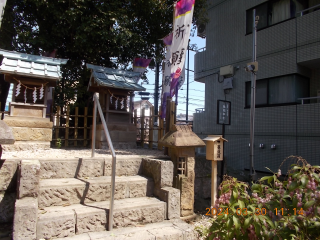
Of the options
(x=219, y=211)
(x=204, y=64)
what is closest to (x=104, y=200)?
(x=219, y=211)

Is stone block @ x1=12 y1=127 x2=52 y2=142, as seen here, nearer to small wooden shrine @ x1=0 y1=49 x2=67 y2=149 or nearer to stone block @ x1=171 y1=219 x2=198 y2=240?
small wooden shrine @ x1=0 y1=49 x2=67 y2=149

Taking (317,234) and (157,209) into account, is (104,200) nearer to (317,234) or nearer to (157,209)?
(157,209)

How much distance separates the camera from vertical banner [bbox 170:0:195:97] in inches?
253

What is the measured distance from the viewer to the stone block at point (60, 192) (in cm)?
360

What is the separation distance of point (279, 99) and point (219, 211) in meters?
8.17

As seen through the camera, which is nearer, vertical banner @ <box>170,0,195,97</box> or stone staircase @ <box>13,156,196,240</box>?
stone staircase @ <box>13,156,196,240</box>

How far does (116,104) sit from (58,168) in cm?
406

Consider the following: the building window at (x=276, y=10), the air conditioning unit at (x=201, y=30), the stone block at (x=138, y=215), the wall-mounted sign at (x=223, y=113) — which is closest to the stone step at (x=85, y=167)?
the stone block at (x=138, y=215)

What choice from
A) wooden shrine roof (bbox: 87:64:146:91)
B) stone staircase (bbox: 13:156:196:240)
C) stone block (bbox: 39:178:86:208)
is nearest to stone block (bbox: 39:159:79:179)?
stone staircase (bbox: 13:156:196:240)

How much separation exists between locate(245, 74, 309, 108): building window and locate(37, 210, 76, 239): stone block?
8.71 m

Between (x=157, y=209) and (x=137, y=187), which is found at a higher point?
(x=137, y=187)

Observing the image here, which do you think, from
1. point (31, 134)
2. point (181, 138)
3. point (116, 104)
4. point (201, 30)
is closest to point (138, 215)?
point (181, 138)

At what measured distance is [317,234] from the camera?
2184mm

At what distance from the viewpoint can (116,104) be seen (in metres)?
8.05
